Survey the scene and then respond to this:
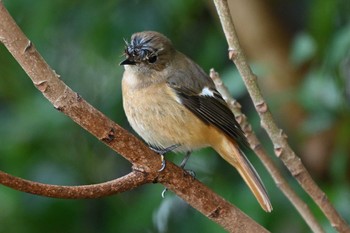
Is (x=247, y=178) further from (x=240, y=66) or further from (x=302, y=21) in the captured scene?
(x=302, y=21)

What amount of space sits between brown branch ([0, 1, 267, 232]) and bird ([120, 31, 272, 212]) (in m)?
0.80

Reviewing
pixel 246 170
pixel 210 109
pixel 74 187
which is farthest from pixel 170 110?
pixel 74 187

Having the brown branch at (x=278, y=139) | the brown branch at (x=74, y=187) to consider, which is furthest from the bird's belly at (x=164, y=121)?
the brown branch at (x=74, y=187)

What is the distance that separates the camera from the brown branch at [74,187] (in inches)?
80.4

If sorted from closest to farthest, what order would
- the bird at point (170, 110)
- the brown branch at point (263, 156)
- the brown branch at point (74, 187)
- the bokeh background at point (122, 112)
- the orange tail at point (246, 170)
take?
the brown branch at point (74, 187)
the brown branch at point (263, 156)
the orange tail at point (246, 170)
the bird at point (170, 110)
the bokeh background at point (122, 112)

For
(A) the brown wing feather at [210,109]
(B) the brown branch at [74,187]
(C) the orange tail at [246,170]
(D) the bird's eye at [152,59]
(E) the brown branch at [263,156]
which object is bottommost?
(B) the brown branch at [74,187]

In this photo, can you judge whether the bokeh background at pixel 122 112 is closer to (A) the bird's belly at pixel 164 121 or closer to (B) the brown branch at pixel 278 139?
(A) the bird's belly at pixel 164 121

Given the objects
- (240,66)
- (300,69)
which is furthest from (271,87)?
(240,66)

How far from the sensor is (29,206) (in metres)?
3.92

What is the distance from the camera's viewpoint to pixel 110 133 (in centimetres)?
227

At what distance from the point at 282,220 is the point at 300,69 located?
1053mm

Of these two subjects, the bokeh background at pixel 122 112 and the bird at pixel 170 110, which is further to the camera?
the bokeh background at pixel 122 112

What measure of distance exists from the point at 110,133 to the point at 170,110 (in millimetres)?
1146

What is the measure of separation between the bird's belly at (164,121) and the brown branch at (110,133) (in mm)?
887
